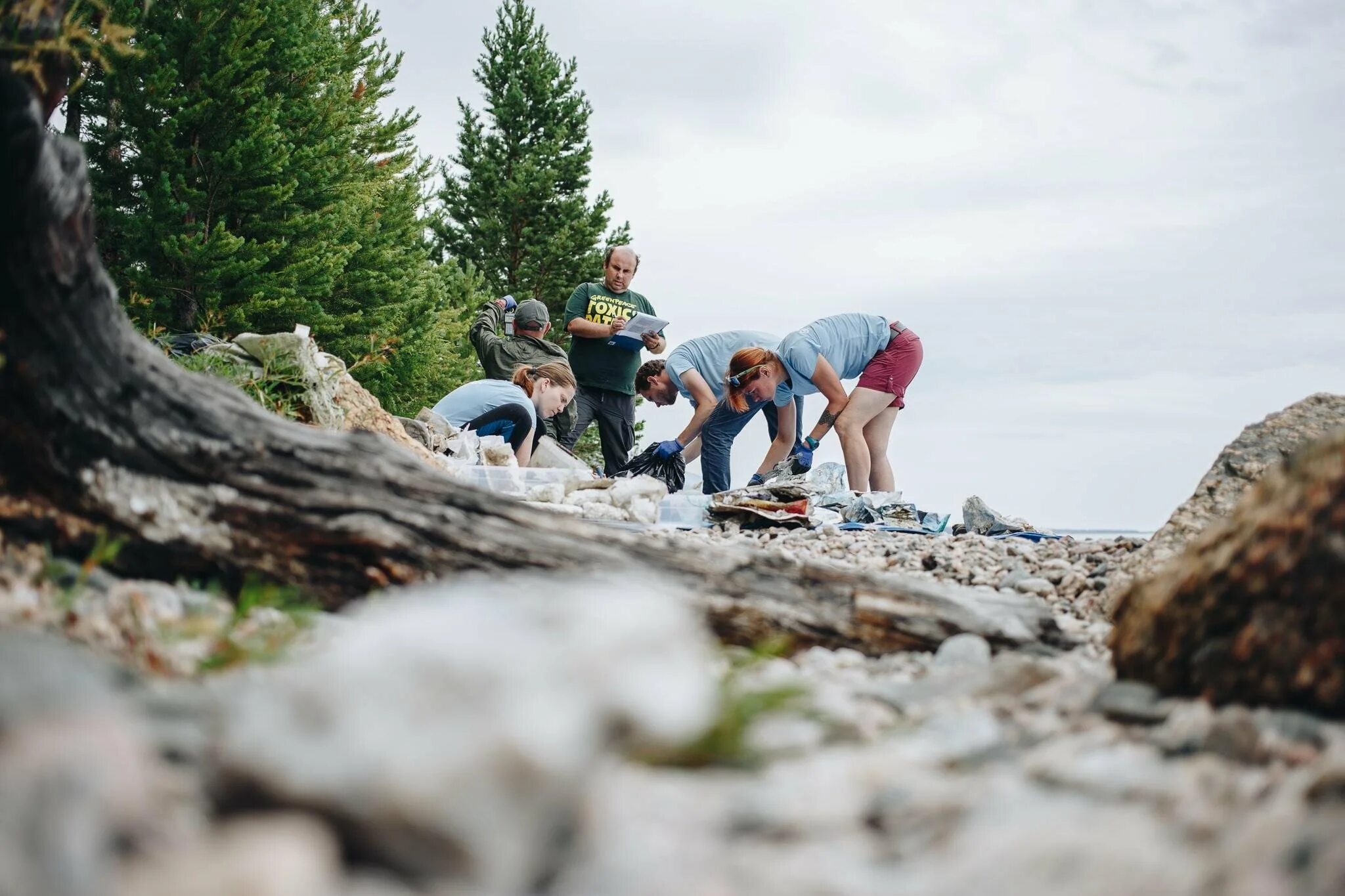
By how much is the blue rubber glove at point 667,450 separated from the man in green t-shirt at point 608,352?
51.9 inches

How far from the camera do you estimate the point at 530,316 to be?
11.9 meters

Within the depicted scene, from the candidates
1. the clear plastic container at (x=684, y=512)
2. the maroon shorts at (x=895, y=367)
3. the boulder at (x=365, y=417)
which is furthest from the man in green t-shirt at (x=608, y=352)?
the boulder at (x=365, y=417)

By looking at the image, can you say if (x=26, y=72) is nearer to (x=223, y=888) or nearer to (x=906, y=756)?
(x=223, y=888)

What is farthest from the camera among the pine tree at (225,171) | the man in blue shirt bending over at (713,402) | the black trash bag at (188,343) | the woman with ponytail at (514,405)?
the pine tree at (225,171)

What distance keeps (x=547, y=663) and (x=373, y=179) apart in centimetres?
1880

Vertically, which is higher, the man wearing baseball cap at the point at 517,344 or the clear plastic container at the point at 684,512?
the man wearing baseball cap at the point at 517,344

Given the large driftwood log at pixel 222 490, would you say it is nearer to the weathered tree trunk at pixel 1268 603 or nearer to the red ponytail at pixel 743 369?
the weathered tree trunk at pixel 1268 603

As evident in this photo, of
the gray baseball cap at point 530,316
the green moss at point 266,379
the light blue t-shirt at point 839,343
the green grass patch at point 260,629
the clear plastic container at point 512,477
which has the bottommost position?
the green grass patch at point 260,629

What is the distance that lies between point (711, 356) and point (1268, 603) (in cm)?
799

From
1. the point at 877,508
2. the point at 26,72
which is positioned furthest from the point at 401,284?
the point at 26,72

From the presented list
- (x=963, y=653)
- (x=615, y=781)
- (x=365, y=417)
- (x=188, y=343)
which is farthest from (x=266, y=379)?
(x=615, y=781)

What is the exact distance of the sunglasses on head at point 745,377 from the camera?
335 inches

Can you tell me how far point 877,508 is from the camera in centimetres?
811

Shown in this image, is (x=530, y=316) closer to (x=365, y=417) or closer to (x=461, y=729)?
(x=365, y=417)
